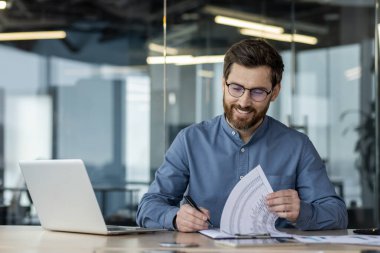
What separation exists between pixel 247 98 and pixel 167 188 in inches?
19.2

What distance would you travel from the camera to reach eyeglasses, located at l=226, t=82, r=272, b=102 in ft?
10.7

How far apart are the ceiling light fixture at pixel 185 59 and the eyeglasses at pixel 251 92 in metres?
4.05

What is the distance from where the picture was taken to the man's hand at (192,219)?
3020 millimetres

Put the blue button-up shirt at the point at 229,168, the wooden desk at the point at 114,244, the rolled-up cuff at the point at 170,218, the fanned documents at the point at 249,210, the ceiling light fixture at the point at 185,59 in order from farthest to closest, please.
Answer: the ceiling light fixture at the point at 185,59 → the blue button-up shirt at the point at 229,168 → the rolled-up cuff at the point at 170,218 → the fanned documents at the point at 249,210 → the wooden desk at the point at 114,244

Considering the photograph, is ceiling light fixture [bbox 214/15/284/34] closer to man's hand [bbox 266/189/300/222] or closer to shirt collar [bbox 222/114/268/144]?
shirt collar [bbox 222/114/268/144]

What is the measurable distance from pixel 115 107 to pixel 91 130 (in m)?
Result: 0.28

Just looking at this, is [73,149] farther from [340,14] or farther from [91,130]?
[340,14]

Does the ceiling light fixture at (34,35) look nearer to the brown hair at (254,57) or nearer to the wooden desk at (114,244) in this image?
the brown hair at (254,57)

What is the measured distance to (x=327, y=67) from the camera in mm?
7496

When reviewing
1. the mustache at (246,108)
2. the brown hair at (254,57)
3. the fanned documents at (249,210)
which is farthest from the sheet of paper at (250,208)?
the brown hair at (254,57)

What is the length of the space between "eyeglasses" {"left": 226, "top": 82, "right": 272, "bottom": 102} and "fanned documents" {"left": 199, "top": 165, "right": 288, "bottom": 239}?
0.43 meters

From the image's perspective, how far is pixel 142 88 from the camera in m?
7.42

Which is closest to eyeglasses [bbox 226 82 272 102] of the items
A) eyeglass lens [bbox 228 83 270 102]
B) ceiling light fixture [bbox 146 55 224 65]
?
eyeglass lens [bbox 228 83 270 102]

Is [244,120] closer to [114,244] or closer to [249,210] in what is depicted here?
[249,210]
